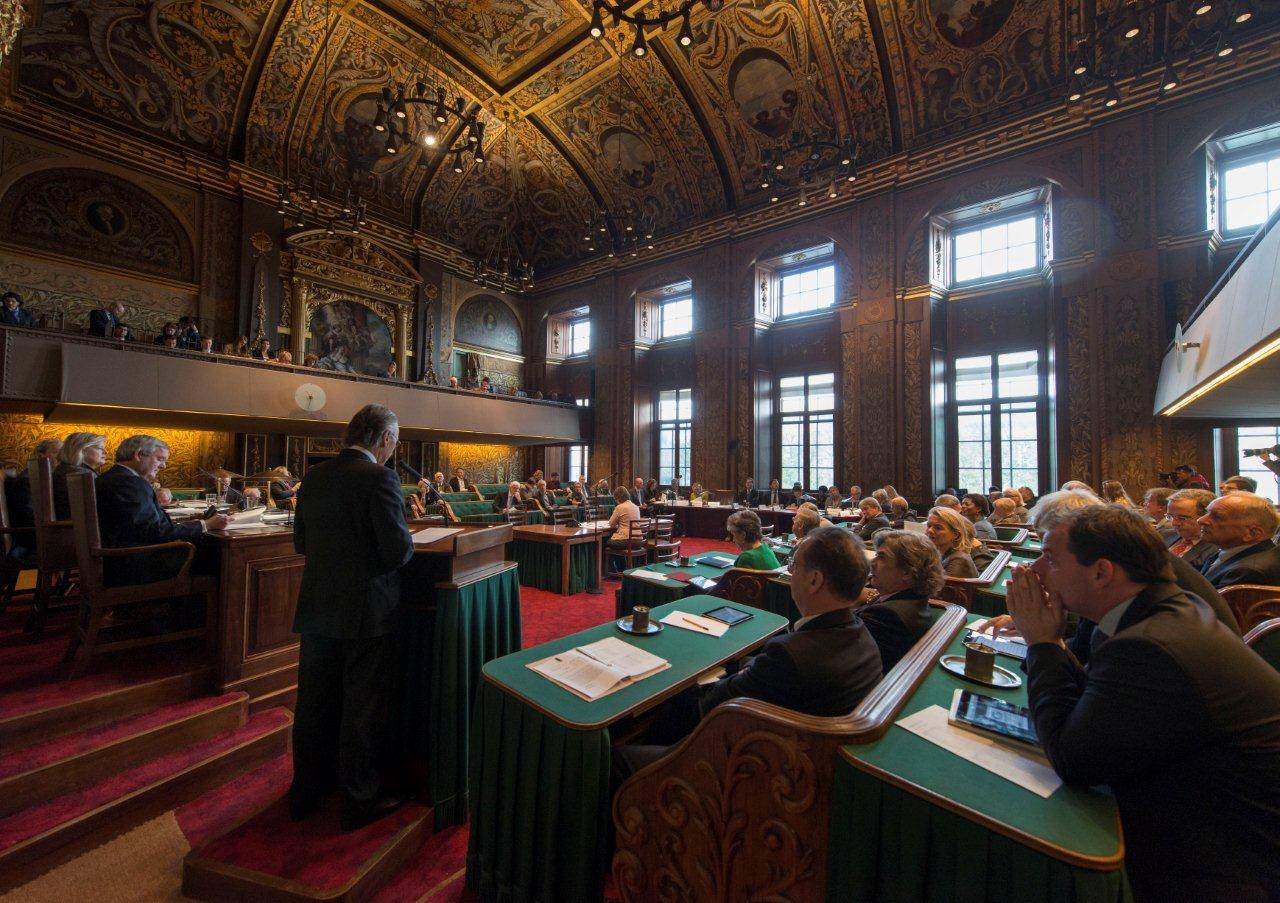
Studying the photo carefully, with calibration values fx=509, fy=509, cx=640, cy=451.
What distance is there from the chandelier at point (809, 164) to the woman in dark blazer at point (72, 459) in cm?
917

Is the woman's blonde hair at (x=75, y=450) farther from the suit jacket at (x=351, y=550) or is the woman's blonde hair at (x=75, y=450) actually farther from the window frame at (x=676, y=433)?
the window frame at (x=676, y=433)

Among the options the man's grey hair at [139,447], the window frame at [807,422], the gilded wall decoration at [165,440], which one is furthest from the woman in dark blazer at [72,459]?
the window frame at [807,422]

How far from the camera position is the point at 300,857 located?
189cm

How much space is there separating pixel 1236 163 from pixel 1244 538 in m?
9.24

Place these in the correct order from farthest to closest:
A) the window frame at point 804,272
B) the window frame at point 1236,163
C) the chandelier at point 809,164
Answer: the window frame at point 804,272
the chandelier at point 809,164
the window frame at point 1236,163

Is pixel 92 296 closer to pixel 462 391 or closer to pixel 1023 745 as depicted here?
pixel 462 391

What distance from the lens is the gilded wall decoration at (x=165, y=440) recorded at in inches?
322

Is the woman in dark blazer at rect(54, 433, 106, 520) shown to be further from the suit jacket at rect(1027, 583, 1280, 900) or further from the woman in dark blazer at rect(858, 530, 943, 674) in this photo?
the suit jacket at rect(1027, 583, 1280, 900)

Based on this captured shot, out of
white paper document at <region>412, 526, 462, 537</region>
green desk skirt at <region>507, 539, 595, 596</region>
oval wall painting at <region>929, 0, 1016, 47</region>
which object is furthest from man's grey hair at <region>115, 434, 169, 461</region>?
oval wall painting at <region>929, 0, 1016, 47</region>

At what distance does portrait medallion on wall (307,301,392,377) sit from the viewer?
12.0 meters

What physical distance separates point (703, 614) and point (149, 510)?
305cm

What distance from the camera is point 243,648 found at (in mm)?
2812

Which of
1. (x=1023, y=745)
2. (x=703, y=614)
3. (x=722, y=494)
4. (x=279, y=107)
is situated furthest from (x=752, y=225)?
(x=1023, y=745)

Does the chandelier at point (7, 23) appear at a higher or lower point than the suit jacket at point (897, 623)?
higher
